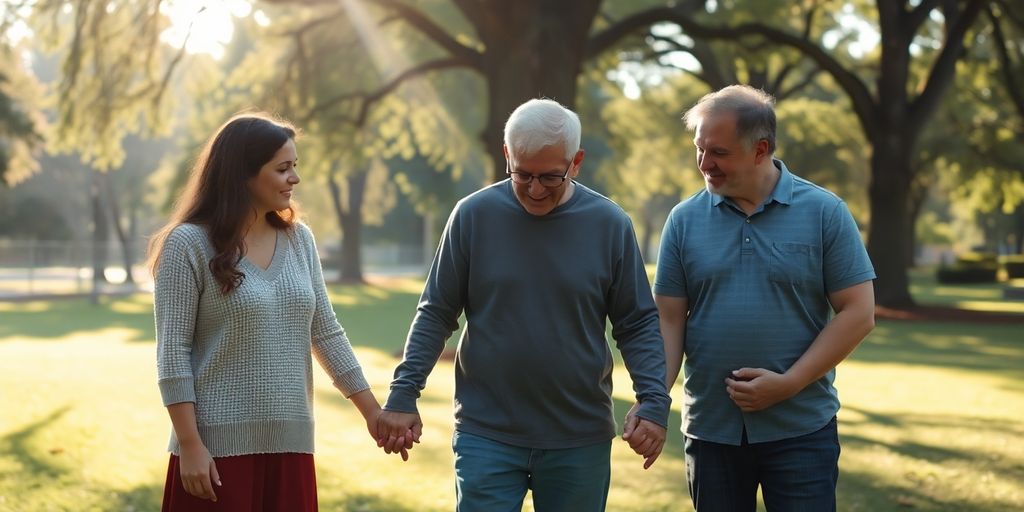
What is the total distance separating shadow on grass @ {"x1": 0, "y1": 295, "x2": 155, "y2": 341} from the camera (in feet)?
78.3

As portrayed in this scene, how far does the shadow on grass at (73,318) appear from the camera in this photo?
23859 millimetres

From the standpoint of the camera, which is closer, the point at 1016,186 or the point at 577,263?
the point at 577,263

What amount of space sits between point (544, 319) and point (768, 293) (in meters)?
0.75

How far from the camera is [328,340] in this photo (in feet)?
14.0

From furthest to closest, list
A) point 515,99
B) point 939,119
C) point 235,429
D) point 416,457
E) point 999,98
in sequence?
1. point 939,119
2. point 999,98
3. point 515,99
4. point 416,457
5. point 235,429

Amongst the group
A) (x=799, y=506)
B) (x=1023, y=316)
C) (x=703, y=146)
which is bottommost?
(x=1023, y=316)

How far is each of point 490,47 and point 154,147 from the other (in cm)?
7017

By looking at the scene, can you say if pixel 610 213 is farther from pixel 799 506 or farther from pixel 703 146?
pixel 799 506

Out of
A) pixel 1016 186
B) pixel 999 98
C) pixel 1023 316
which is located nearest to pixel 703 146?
pixel 1023 316

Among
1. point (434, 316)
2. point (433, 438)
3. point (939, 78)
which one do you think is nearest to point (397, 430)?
point (434, 316)

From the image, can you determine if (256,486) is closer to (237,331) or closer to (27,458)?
(237,331)

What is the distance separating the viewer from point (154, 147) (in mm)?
83375

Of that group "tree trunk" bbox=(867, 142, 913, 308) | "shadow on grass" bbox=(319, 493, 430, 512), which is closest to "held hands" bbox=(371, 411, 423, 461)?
"shadow on grass" bbox=(319, 493, 430, 512)

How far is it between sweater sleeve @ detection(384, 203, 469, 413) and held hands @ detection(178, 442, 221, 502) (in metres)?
0.63
